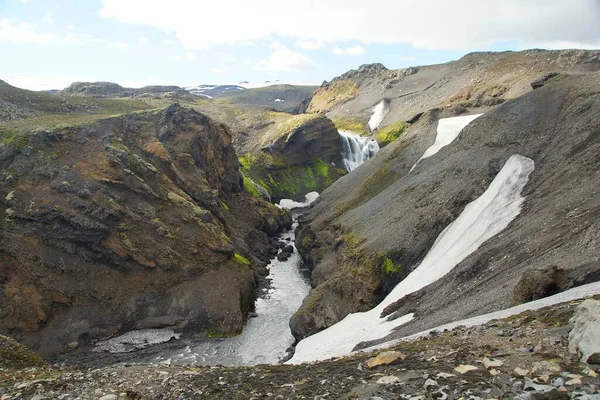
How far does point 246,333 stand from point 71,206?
1979 cm

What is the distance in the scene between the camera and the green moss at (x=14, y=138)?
4028 cm

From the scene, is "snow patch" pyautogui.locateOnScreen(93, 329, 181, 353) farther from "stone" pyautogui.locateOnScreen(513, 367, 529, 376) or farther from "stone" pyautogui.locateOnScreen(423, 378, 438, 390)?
"stone" pyautogui.locateOnScreen(513, 367, 529, 376)

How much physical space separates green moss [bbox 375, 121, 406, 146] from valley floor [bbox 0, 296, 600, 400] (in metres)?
86.1

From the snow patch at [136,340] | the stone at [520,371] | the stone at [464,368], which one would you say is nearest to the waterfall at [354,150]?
the snow patch at [136,340]

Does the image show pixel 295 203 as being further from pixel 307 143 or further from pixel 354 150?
pixel 354 150

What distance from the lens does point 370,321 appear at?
28.2 m

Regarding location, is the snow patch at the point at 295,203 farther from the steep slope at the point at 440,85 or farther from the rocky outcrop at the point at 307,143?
the steep slope at the point at 440,85

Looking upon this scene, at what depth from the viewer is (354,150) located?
336 ft

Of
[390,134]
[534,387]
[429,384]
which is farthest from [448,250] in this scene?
[390,134]

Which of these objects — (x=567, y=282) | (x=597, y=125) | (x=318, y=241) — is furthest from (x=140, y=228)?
(x=597, y=125)

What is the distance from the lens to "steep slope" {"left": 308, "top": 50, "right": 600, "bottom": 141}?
88938 mm

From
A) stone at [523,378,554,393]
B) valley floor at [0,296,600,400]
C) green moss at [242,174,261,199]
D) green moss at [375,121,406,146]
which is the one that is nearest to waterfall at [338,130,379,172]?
green moss at [375,121,406,146]

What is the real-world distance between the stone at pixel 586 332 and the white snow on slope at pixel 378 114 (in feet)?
380

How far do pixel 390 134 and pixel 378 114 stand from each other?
36481mm
